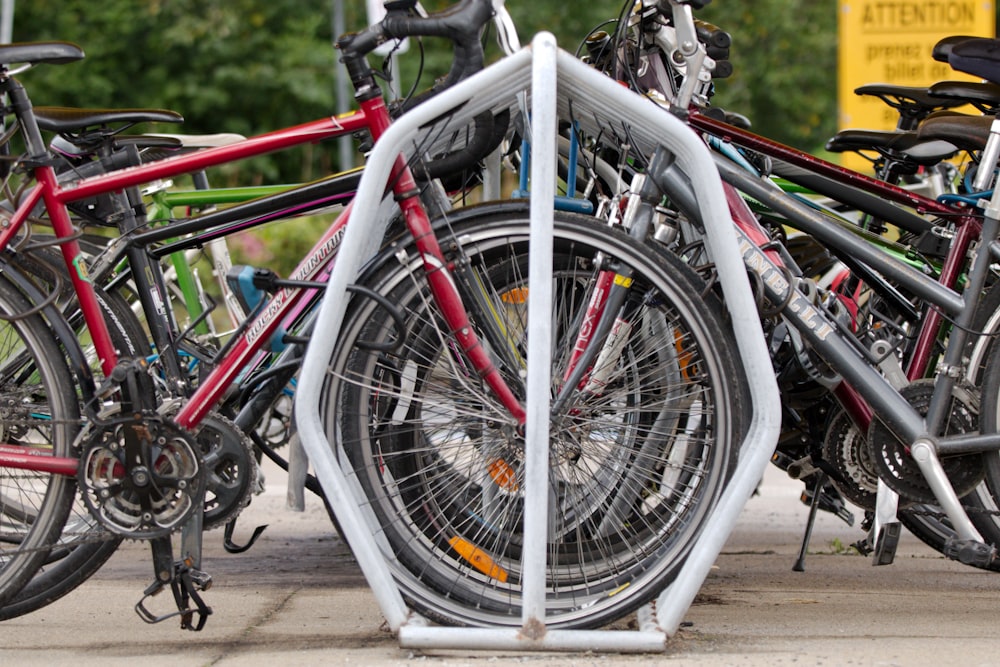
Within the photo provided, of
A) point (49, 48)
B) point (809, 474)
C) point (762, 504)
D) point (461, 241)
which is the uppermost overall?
point (49, 48)

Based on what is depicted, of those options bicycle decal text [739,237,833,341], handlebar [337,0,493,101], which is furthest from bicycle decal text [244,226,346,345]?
bicycle decal text [739,237,833,341]

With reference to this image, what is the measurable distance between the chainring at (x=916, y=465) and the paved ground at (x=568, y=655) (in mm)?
388

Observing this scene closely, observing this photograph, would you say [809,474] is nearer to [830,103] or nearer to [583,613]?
[583,613]

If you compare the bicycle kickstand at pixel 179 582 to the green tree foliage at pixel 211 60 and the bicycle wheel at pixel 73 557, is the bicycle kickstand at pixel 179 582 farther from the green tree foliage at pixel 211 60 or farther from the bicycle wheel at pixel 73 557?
the green tree foliage at pixel 211 60

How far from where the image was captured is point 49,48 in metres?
3.20

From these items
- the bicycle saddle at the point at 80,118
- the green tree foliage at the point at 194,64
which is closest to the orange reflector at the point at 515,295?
the bicycle saddle at the point at 80,118

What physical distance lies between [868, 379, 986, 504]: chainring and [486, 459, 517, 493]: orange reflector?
1.03m

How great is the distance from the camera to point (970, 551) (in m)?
3.28

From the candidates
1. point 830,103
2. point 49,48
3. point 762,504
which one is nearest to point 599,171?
point 49,48

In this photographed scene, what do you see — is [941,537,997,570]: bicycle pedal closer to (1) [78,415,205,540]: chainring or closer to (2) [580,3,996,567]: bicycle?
(2) [580,3,996,567]: bicycle

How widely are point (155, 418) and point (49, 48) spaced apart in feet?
3.31

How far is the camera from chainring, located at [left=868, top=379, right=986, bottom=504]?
11.1ft

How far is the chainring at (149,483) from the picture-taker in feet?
10.3

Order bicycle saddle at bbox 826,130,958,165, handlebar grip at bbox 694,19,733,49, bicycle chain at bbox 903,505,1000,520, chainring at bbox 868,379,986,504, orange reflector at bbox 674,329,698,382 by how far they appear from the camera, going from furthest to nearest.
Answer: bicycle saddle at bbox 826,130,958,165 < handlebar grip at bbox 694,19,733,49 < bicycle chain at bbox 903,505,1000,520 < chainring at bbox 868,379,986,504 < orange reflector at bbox 674,329,698,382
